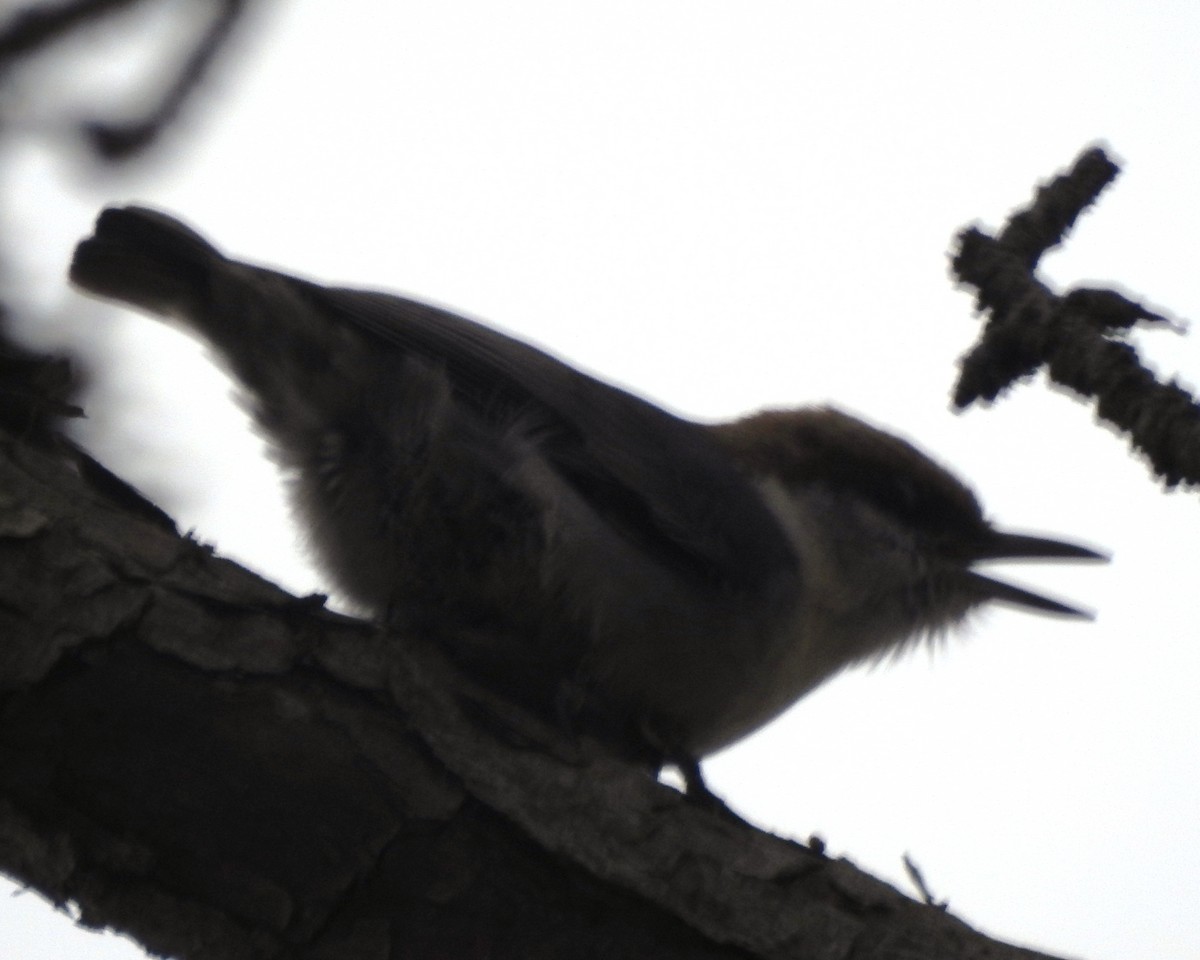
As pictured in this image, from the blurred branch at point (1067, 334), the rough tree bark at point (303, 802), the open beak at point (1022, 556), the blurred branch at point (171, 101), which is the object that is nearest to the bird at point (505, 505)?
the rough tree bark at point (303, 802)

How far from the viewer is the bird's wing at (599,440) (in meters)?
3.29

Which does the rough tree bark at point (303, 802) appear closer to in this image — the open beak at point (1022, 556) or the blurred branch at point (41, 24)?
the blurred branch at point (41, 24)

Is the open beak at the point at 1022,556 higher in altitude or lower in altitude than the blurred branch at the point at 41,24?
higher

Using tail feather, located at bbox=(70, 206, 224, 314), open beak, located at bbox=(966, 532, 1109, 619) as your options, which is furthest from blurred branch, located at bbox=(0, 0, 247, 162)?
open beak, located at bbox=(966, 532, 1109, 619)

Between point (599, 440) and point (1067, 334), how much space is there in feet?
4.43

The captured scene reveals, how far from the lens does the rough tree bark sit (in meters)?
2.12

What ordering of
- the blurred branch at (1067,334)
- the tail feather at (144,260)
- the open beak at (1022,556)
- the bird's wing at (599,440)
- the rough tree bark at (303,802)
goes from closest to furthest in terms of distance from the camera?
the rough tree bark at (303,802)
the blurred branch at (1067,334)
the tail feather at (144,260)
the bird's wing at (599,440)
the open beak at (1022,556)

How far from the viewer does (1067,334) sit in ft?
7.93

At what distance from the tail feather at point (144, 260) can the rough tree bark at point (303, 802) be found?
2.00 feet

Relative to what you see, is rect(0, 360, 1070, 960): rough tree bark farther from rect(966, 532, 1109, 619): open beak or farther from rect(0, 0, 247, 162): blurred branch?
rect(966, 532, 1109, 619): open beak

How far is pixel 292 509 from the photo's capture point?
3.29m

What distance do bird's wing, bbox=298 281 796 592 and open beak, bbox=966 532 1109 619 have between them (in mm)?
935

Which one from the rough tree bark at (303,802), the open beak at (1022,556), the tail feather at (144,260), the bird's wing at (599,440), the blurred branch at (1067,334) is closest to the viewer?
the rough tree bark at (303,802)

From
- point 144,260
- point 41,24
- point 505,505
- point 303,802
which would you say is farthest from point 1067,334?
point 144,260
